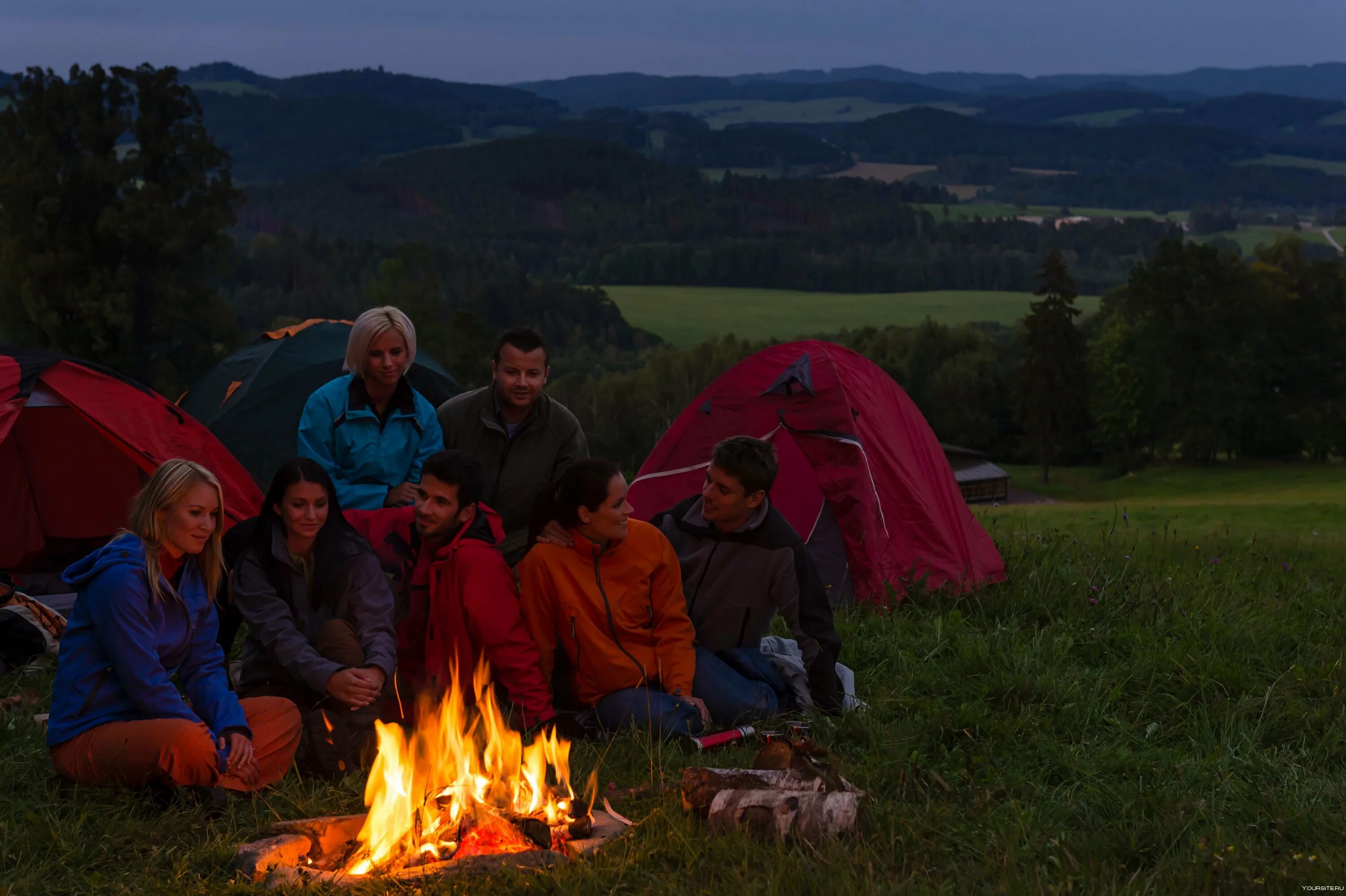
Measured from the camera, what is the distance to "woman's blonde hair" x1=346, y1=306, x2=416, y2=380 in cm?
559

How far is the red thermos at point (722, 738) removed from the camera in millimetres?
4645

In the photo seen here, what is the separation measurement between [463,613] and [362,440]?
52.3 inches

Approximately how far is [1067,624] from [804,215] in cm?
14081

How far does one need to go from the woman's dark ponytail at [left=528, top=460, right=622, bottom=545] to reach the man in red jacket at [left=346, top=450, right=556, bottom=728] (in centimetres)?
30

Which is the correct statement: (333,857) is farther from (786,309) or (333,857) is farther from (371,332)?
(786,309)

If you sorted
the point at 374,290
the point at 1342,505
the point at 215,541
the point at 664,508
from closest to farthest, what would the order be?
1. the point at 215,541
2. the point at 664,508
3. the point at 1342,505
4. the point at 374,290

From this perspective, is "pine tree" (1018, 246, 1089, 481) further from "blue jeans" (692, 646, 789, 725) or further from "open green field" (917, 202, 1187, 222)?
"open green field" (917, 202, 1187, 222)

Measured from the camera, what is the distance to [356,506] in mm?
5770

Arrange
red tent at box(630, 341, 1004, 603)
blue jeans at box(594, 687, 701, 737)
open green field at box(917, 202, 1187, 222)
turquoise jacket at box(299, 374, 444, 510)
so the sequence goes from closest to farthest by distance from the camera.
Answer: blue jeans at box(594, 687, 701, 737) → turquoise jacket at box(299, 374, 444, 510) → red tent at box(630, 341, 1004, 603) → open green field at box(917, 202, 1187, 222)

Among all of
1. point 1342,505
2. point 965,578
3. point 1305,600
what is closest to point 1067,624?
point 965,578

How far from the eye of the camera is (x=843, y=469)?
7469mm

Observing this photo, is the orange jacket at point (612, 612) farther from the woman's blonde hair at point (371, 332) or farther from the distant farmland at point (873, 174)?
the distant farmland at point (873, 174)

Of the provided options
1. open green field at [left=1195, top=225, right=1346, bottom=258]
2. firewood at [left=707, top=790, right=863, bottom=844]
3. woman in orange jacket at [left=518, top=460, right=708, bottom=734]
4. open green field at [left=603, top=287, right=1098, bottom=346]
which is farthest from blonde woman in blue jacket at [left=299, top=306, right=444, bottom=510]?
open green field at [left=1195, top=225, right=1346, bottom=258]

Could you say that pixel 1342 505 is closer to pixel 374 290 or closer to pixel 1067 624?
pixel 1067 624
